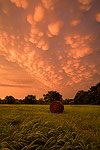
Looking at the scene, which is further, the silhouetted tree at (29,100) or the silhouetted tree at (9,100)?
the silhouetted tree at (29,100)

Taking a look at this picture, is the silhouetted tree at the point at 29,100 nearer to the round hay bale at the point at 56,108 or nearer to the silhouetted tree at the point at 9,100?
the silhouetted tree at the point at 9,100

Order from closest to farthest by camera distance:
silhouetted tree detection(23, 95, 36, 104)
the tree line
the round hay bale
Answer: the round hay bale < the tree line < silhouetted tree detection(23, 95, 36, 104)

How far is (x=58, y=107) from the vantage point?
14203 mm

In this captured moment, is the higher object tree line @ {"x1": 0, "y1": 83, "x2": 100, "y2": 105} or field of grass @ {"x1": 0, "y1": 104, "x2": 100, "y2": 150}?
tree line @ {"x1": 0, "y1": 83, "x2": 100, "y2": 105}

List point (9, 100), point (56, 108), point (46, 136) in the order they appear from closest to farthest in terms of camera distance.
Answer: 1. point (46, 136)
2. point (56, 108)
3. point (9, 100)

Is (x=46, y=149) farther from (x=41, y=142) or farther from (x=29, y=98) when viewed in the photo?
(x=29, y=98)

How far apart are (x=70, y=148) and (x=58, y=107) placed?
11428mm

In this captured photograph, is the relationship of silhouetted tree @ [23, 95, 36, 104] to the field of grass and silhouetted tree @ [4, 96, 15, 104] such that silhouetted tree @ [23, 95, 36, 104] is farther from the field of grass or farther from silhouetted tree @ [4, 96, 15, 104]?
the field of grass

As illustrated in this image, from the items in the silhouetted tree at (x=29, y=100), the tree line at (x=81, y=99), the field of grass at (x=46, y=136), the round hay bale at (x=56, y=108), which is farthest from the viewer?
the silhouetted tree at (x=29, y=100)

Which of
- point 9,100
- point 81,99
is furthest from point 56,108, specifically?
point 81,99

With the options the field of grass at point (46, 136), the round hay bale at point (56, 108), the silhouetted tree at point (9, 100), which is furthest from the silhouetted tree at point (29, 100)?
the field of grass at point (46, 136)

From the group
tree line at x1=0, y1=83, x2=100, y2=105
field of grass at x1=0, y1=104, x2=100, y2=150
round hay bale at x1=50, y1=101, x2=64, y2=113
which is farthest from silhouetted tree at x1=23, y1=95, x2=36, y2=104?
field of grass at x1=0, y1=104, x2=100, y2=150

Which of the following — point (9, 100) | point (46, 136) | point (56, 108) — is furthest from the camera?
point (9, 100)

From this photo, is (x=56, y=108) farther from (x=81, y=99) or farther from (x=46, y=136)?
(x=81, y=99)
